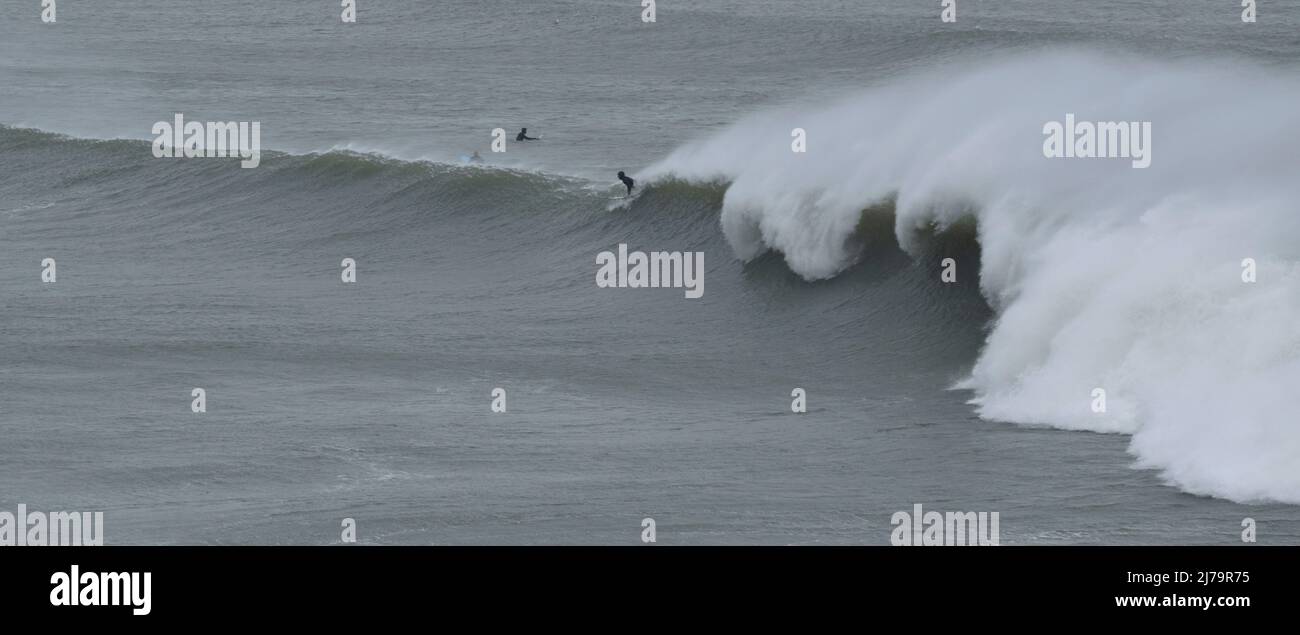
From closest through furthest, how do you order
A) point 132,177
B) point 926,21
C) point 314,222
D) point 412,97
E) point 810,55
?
point 314,222 < point 132,177 < point 412,97 < point 810,55 < point 926,21

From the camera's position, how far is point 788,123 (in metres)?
29.2

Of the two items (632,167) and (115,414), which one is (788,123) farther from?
(115,414)

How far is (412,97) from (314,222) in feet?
35.0

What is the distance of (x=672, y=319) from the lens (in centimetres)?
2380

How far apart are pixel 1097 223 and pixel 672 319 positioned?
217 inches

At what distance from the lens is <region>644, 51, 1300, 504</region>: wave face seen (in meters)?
16.2

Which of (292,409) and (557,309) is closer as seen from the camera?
(292,409)

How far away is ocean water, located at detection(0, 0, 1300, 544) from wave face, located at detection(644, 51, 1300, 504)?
0.05 m
